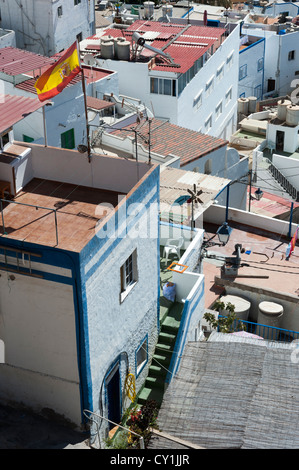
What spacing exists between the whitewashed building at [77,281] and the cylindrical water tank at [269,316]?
9.32 meters

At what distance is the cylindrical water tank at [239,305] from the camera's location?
117 feet

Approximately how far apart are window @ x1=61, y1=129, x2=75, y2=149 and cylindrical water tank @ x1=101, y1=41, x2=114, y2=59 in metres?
19.8

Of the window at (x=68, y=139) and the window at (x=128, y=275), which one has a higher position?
the window at (x=128, y=275)

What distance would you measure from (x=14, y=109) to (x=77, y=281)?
7.98 meters

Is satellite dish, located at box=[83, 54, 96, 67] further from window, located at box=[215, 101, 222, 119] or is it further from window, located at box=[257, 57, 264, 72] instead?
window, located at box=[257, 57, 264, 72]

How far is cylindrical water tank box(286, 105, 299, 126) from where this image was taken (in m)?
69.1

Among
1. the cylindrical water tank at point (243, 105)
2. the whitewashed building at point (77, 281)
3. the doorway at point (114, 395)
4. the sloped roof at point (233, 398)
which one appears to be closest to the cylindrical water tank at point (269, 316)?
the sloped roof at point (233, 398)

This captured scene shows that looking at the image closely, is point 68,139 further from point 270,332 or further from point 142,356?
point 142,356

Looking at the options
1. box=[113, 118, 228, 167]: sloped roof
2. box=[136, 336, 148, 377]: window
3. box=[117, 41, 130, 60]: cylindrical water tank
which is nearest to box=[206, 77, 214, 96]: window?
box=[117, 41, 130, 60]: cylindrical water tank

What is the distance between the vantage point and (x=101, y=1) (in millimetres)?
101688

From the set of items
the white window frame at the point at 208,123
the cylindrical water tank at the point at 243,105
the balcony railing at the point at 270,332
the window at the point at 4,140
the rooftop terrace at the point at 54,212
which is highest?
the window at the point at 4,140

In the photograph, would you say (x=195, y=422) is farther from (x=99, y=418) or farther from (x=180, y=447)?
(x=99, y=418)

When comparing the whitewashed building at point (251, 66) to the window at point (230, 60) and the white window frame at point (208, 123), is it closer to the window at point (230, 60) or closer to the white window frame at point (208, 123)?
the window at point (230, 60)

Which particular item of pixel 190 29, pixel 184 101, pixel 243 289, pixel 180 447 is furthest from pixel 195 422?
pixel 190 29
